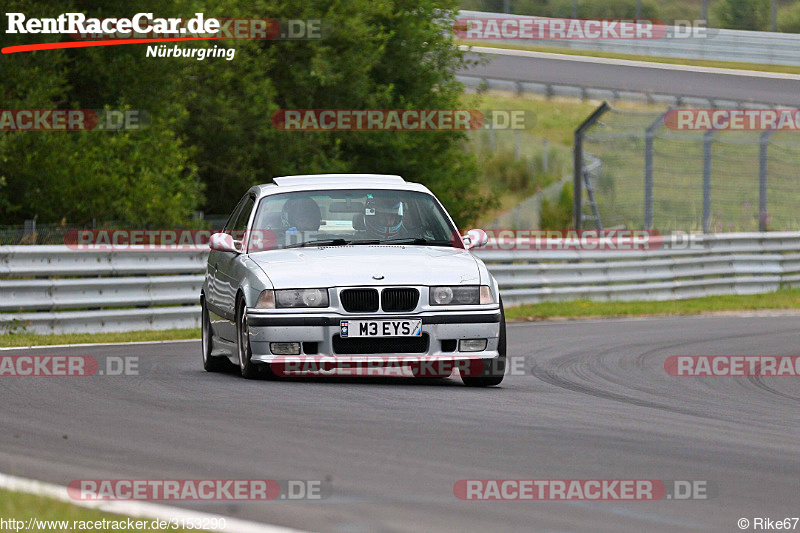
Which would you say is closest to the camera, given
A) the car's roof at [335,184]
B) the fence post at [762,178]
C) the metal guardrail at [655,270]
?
the car's roof at [335,184]

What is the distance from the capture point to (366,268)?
32.8 ft

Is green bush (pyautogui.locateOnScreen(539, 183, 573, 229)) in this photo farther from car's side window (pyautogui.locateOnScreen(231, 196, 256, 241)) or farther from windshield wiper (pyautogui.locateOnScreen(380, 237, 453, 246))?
windshield wiper (pyautogui.locateOnScreen(380, 237, 453, 246))

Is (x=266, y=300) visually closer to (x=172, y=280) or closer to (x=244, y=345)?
(x=244, y=345)

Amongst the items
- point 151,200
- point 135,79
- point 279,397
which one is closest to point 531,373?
point 279,397

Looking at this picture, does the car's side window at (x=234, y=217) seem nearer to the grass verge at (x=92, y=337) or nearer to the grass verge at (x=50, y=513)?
the grass verge at (x=92, y=337)

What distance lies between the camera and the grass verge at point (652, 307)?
20109mm

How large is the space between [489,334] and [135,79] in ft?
53.2

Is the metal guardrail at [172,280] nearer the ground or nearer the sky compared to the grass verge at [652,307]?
nearer the sky

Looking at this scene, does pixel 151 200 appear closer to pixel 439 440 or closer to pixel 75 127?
pixel 75 127

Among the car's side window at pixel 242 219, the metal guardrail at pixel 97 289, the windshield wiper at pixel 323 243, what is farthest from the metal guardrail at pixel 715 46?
the windshield wiper at pixel 323 243

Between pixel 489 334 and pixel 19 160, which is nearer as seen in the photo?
pixel 489 334

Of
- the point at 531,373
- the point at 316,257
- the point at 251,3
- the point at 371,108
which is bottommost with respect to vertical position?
the point at 531,373

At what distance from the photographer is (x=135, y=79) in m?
25.0

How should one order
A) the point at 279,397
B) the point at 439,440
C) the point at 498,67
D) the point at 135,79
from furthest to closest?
the point at 498,67
the point at 135,79
the point at 279,397
the point at 439,440
